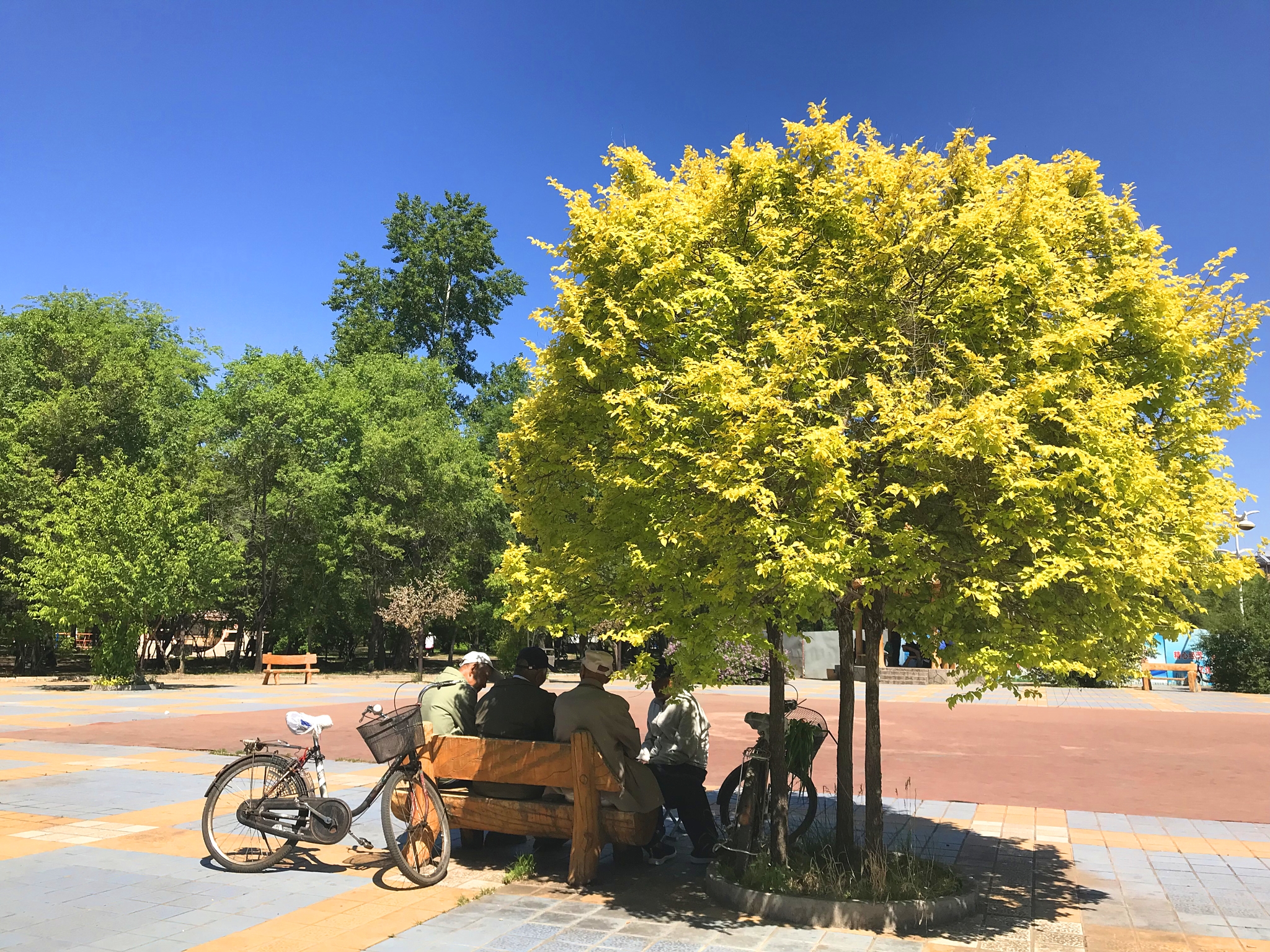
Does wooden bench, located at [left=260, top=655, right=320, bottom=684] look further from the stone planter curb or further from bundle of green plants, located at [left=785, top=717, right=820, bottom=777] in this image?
bundle of green plants, located at [left=785, top=717, right=820, bottom=777]

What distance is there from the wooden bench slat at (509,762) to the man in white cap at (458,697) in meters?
0.26

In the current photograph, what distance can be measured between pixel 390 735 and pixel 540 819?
4.18 ft

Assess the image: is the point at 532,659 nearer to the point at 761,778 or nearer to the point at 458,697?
the point at 458,697

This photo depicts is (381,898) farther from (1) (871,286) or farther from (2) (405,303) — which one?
(2) (405,303)

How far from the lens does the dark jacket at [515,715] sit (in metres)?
7.13

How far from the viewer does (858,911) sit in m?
5.69

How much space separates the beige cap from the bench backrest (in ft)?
1.62

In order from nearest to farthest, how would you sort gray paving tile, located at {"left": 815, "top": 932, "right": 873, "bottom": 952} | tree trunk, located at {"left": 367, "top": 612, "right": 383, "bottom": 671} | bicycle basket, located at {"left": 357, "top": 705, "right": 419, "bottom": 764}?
gray paving tile, located at {"left": 815, "top": 932, "right": 873, "bottom": 952} → bicycle basket, located at {"left": 357, "top": 705, "right": 419, "bottom": 764} → tree trunk, located at {"left": 367, "top": 612, "right": 383, "bottom": 671}

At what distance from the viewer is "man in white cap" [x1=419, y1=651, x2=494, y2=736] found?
7.18 metres

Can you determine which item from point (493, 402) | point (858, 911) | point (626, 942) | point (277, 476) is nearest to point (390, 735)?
point (626, 942)

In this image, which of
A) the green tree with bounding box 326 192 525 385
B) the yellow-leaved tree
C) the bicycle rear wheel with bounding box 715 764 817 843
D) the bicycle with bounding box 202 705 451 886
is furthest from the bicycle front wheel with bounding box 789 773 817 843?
the green tree with bounding box 326 192 525 385

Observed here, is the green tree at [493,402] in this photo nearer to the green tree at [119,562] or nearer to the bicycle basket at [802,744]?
the green tree at [119,562]

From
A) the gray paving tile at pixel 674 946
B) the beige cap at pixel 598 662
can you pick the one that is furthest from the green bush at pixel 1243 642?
the gray paving tile at pixel 674 946

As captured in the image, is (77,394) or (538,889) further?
(77,394)
